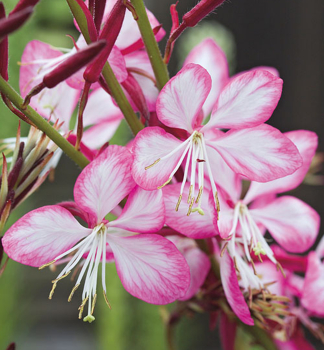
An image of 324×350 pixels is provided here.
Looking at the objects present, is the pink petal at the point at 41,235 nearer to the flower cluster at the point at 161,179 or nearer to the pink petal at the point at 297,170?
the flower cluster at the point at 161,179

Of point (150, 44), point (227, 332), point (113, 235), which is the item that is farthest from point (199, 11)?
point (227, 332)

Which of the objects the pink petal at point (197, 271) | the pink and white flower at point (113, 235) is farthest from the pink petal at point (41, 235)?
the pink petal at point (197, 271)

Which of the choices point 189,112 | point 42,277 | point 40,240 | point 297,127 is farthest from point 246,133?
point 42,277

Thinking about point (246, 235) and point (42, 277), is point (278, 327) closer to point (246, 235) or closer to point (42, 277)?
Result: point (246, 235)

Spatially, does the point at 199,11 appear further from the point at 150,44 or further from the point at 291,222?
the point at 291,222

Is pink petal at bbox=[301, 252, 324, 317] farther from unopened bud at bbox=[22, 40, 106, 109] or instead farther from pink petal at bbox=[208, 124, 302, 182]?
unopened bud at bbox=[22, 40, 106, 109]

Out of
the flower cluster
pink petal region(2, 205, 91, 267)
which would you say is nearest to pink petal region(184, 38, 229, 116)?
the flower cluster

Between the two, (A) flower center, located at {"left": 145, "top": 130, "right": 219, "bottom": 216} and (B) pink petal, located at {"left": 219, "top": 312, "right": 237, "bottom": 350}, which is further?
Result: (B) pink petal, located at {"left": 219, "top": 312, "right": 237, "bottom": 350}
